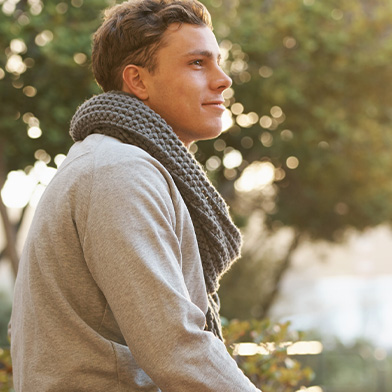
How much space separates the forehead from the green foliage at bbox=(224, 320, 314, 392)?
6.06 feet

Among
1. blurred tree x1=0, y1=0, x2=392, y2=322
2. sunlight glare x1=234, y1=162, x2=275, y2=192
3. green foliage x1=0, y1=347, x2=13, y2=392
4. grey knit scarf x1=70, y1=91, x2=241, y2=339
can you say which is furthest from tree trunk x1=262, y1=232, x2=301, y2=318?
grey knit scarf x1=70, y1=91, x2=241, y2=339

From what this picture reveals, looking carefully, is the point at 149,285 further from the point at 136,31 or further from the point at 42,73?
the point at 42,73

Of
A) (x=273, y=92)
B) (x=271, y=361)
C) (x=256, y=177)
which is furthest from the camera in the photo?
(x=256, y=177)

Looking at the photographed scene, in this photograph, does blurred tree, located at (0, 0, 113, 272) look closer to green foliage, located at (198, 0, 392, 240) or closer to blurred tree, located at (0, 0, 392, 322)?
blurred tree, located at (0, 0, 392, 322)

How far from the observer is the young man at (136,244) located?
1.61m

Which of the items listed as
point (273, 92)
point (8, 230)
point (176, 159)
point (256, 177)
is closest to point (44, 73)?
point (8, 230)

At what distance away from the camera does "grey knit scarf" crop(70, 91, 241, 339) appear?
6.33 ft

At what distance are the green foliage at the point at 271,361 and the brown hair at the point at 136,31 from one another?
182 centimetres

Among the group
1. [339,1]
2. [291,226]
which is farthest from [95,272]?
[291,226]

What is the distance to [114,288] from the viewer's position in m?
1.64

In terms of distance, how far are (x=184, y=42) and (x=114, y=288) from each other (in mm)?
819

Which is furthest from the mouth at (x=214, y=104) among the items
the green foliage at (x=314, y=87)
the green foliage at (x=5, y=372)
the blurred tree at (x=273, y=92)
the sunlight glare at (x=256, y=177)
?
the sunlight glare at (x=256, y=177)

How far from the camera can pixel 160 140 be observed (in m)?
1.96

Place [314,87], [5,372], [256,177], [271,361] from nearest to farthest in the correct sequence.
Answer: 1. [271,361]
2. [5,372]
3. [314,87]
4. [256,177]
